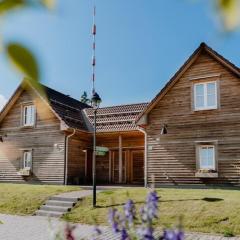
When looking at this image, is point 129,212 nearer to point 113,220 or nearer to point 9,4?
point 113,220

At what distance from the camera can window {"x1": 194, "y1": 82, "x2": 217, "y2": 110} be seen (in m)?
19.3

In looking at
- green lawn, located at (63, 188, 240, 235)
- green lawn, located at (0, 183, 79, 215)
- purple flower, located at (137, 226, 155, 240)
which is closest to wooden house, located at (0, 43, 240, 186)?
green lawn, located at (63, 188, 240, 235)

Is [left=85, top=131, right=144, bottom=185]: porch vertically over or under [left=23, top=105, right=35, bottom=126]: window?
under

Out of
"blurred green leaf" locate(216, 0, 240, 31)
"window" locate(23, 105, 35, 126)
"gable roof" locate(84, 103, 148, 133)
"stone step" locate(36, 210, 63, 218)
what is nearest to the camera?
"blurred green leaf" locate(216, 0, 240, 31)

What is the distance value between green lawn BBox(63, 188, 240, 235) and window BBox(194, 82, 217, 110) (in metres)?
5.17

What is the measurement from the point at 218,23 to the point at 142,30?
31 centimetres

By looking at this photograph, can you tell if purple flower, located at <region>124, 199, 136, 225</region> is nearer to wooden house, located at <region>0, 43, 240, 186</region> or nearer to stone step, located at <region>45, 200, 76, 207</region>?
wooden house, located at <region>0, 43, 240, 186</region>

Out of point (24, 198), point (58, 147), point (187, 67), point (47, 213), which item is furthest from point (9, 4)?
point (58, 147)

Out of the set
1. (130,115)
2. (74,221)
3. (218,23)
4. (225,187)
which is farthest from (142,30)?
(130,115)

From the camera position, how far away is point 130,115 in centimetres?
2505

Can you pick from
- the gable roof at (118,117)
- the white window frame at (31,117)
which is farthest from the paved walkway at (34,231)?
the white window frame at (31,117)

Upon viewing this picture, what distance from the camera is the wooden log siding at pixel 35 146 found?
23.7 meters

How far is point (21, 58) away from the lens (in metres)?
0.54

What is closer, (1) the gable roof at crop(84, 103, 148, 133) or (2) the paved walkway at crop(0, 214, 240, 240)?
(2) the paved walkway at crop(0, 214, 240, 240)
